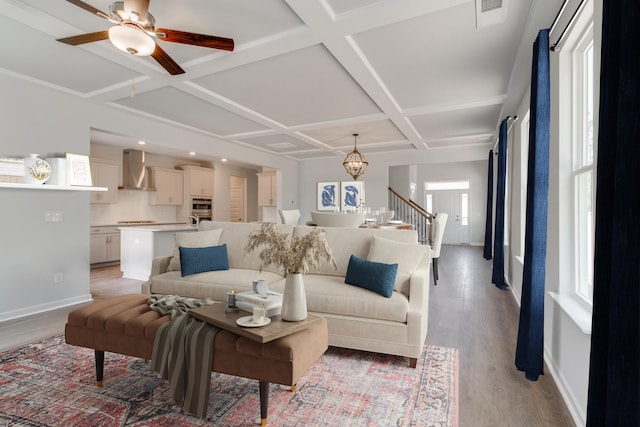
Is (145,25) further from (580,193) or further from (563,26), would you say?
(580,193)

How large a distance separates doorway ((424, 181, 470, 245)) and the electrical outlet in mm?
10374

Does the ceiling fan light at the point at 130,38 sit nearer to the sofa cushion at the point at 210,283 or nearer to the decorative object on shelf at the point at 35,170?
the sofa cushion at the point at 210,283

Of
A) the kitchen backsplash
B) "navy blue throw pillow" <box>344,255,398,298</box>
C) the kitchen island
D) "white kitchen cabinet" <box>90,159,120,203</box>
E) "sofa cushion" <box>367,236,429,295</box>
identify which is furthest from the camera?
the kitchen backsplash

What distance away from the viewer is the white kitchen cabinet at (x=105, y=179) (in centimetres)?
687

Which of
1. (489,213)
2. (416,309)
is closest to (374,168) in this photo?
(489,213)

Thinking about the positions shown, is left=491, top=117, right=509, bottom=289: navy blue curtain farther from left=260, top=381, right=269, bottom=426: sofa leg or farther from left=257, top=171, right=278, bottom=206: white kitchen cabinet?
left=257, top=171, right=278, bottom=206: white kitchen cabinet

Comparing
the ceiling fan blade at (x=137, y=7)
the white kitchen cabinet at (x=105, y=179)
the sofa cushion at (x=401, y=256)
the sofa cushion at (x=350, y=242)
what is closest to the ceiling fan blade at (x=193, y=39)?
the ceiling fan blade at (x=137, y=7)

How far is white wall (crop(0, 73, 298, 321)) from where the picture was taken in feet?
12.2

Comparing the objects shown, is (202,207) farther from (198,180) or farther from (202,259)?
(202,259)

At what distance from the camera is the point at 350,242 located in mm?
3396

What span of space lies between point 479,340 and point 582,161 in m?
1.76

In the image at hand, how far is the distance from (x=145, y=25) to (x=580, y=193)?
3211 mm

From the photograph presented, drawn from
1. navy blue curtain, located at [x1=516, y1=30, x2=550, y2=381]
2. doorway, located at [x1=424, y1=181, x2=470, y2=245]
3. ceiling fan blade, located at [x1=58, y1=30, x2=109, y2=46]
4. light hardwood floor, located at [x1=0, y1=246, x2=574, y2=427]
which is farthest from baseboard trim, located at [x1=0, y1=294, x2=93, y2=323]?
doorway, located at [x1=424, y1=181, x2=470, y2=245]

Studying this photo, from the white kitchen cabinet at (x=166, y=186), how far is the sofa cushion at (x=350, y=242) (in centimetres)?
612
